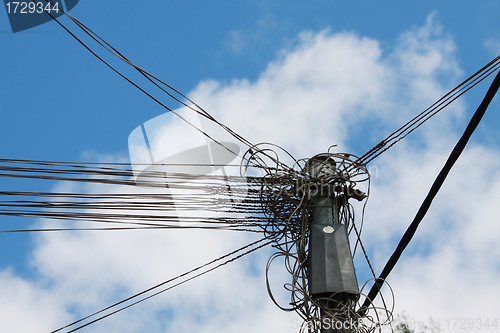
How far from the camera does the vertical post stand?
348cm

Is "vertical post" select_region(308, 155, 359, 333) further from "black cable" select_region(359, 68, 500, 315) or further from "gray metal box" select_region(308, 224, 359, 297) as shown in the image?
"black cable" select_region(359, 68, 500, 315)

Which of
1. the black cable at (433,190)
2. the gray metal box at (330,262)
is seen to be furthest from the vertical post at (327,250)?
the black cable at (433,190)

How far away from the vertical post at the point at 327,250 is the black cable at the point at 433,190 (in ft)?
0.66

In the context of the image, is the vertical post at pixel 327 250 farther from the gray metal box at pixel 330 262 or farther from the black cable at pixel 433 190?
the black cable at pixel 433 190

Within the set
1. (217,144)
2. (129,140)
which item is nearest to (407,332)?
→ (217,144)

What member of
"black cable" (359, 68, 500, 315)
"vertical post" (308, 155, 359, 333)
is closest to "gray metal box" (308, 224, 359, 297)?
"vertical post" (308, 155, 359, 333)

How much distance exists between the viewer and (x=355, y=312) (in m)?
3.49

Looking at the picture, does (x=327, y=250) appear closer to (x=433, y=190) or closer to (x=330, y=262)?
(x=330, y=262)

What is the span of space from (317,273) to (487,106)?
1.74 meters

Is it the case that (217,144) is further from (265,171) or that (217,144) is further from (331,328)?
(331,328)

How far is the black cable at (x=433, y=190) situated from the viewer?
3.14 metres

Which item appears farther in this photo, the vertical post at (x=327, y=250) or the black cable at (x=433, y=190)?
the vertical post at (x=327, y=250)

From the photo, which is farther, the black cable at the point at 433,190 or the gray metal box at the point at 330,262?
the gray metal box at the point at 330,262

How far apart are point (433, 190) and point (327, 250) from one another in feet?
3.09
